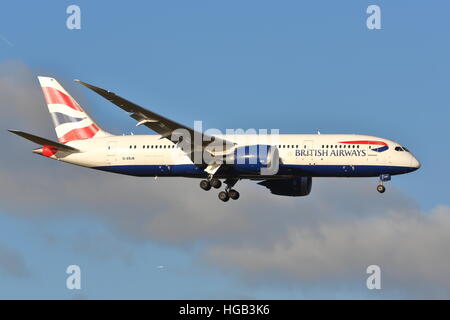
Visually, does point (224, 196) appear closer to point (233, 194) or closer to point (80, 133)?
point (233, 194)

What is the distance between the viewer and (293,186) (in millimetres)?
73688

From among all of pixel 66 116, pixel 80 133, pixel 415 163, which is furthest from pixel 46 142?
pixel 415 163

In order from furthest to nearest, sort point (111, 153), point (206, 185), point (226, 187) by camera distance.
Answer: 1. point (111, 153)
2. point (226, 187)
3. point (206, 185)

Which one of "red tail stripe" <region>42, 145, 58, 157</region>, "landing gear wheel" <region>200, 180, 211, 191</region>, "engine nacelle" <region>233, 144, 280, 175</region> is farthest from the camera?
"red tail stripe" <region>42, 145, 58, 157</region>

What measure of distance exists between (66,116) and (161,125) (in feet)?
44.5

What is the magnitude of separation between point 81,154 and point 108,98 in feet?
46.1

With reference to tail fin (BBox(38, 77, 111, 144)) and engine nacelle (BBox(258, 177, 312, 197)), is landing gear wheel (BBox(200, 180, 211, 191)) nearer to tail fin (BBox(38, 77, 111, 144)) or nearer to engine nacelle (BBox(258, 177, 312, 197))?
engine nacelle (BBox(258, 177, 312, 197))

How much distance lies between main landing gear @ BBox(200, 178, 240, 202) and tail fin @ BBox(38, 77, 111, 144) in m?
9.76

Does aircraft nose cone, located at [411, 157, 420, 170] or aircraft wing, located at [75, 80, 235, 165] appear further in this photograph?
aircraft nose cone, located at [411, 157, 420, 170]

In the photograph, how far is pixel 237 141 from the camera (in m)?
69.0

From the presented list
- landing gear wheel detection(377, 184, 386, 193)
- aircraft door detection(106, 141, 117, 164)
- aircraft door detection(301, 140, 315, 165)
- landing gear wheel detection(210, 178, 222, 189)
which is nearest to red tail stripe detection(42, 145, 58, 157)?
aircraft door detection(106, 141, 117, 164)

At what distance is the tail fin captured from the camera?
74625 mm
